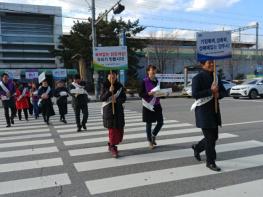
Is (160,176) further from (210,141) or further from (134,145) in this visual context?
(134,145)

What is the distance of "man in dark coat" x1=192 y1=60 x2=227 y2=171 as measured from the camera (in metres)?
6.09

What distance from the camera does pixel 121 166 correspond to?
6637mm

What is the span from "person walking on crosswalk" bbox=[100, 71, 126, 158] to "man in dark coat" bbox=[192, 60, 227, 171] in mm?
1755

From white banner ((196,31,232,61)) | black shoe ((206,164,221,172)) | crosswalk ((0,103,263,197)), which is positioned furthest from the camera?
white banner ((196,31,232,61))

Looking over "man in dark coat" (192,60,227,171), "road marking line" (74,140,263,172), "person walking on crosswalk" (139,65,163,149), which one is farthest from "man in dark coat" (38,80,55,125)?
"man in dark coat" (192,60,227,171)

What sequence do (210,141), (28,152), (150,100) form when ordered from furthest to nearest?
(28,152), (150,100), (210,141)

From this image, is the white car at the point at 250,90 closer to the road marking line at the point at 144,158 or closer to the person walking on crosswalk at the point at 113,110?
the road marking line at the point at 144,158

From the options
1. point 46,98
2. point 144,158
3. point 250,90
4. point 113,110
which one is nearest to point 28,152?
point 113,110

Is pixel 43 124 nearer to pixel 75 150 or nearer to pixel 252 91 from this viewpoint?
pixel 75 150

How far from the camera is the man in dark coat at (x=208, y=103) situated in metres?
6.09

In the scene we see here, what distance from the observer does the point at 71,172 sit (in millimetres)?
6336

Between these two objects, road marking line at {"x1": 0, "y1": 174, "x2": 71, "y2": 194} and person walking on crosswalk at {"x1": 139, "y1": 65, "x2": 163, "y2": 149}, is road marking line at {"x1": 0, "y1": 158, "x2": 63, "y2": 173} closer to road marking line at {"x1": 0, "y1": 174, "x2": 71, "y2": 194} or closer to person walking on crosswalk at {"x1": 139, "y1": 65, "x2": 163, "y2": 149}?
road marking line at {"x1": 0, "y1": 174, "x2": 71, "y2": 194}

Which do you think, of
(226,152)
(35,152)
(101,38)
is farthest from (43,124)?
(101,38)

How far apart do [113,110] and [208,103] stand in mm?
2010
